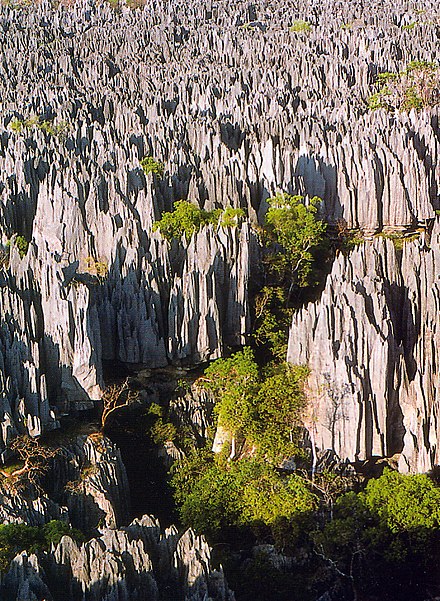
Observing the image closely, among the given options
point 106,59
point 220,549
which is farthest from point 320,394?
point 106,59

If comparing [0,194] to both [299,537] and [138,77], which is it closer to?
[299,537]

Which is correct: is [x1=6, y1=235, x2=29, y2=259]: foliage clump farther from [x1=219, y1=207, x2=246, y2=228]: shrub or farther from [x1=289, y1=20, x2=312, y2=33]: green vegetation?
[x1=289, y1=20, x2=312, y2=33]: green vegetation

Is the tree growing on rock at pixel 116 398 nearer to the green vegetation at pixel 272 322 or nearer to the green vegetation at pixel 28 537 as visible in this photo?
the green vegetation at pixel 272 322

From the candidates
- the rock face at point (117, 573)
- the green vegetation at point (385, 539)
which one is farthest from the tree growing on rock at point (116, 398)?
the rock face at point (117, 573)

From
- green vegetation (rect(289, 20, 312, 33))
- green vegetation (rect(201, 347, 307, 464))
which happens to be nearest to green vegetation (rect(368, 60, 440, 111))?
green vegetation (rect(289, 20, 312, 33))

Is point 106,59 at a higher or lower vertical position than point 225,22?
lower

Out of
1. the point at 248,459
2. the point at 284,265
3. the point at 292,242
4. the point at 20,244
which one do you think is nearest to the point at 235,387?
the point at 248,459

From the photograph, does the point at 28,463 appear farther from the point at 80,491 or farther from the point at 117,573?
the point at 117,573
